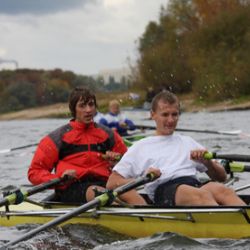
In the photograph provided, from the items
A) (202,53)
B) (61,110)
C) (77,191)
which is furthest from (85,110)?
(61,110)

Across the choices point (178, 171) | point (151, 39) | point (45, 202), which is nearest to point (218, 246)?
point (178, 171)

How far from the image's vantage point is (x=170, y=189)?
6.52 meters

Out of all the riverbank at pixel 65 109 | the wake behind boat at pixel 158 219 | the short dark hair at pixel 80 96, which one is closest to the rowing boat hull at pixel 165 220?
the wake behind boat at pixel 158 219

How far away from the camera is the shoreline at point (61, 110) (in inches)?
1486

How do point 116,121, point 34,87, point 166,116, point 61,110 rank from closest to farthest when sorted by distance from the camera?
point 166,116, point 116,121, point 61,110, point 34,87

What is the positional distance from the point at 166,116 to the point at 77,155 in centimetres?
138

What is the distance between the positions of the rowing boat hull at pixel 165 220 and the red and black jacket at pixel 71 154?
0.51 meters

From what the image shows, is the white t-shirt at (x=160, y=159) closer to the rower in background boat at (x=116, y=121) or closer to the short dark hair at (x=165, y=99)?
the short dark hair at (x=165, y=99)

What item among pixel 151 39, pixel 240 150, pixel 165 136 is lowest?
pixel 240 150

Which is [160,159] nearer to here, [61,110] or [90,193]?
[90,193]

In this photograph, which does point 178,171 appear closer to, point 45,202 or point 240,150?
point 45,202

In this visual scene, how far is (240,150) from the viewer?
1577cm

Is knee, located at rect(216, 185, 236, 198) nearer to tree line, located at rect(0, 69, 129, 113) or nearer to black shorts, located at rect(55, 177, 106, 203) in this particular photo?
black shorts, located at rect(55, 177, 106, 203)

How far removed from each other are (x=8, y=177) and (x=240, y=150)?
18.0 ft
